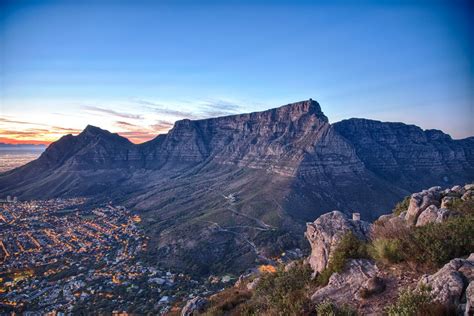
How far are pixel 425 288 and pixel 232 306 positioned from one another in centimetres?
1079

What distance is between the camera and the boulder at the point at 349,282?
9664mm

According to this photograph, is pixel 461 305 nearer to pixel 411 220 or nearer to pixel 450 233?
pixel 450 233

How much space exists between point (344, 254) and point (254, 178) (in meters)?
110

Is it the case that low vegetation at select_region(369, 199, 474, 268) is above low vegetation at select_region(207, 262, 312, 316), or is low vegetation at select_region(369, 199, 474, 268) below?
above

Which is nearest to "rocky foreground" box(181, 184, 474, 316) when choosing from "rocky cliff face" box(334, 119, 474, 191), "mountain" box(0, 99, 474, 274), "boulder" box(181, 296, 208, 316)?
"boulder" box(181, 296, 208, 316)

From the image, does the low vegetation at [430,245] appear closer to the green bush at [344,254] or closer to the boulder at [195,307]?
the green bush at [344,254]

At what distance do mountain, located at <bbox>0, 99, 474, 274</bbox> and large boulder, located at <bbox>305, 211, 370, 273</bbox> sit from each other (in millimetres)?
46846

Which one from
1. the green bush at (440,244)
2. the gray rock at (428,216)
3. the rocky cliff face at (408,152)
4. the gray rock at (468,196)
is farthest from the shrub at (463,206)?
the rocky cliff face at (408,152)

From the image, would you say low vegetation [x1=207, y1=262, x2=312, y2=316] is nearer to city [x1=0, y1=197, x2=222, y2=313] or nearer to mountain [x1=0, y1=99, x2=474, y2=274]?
city [x1=0, y1=197, x2=222, y2=313]

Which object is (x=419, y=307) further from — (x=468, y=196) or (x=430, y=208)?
(x=468, y=196)

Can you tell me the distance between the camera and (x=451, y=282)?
22.7 ft

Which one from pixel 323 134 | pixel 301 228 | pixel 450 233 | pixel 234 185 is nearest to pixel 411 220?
pixel 450 233

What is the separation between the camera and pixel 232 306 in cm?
1528

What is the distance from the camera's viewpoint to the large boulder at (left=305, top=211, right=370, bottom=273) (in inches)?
582
